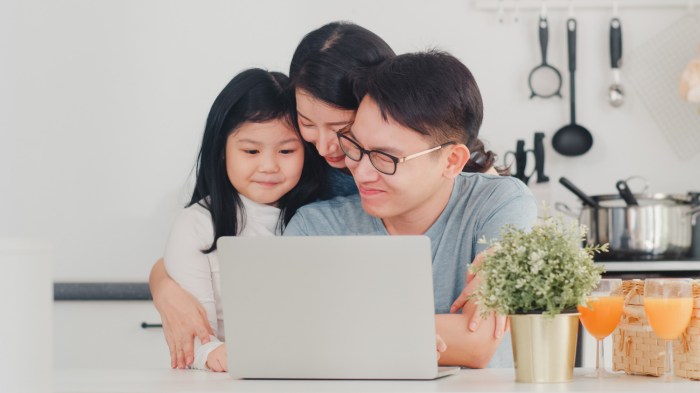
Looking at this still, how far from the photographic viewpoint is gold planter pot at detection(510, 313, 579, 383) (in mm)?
1354

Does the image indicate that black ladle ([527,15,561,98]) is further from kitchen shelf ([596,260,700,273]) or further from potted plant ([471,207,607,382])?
potted plant ([471,207,607,382])

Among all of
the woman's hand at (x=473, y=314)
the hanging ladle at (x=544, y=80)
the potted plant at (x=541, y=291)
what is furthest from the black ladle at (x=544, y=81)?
the potted plant at (x=541, y=291)

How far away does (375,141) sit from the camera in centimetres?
184

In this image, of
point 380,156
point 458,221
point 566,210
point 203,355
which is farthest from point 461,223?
point 566,210

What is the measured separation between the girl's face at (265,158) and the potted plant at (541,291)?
80 cm

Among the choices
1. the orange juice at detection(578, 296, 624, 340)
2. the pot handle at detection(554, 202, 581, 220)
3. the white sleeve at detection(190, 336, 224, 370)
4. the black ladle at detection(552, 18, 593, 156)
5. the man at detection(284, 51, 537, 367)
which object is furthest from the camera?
the black ladle at detection(552, 18, 593, 156)

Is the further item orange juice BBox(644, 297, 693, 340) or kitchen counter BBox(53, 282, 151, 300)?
kitchen counter BBox(53, 282, 151, 300)

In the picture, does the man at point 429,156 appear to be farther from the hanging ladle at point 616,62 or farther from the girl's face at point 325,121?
the hanging ladle at point 616,62

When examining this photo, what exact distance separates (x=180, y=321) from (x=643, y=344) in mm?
906

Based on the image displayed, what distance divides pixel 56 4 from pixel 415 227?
199 centimetres

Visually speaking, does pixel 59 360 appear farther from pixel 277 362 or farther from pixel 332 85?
pixel 277 362

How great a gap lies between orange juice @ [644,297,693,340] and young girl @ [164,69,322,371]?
92cm

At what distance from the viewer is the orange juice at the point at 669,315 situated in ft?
4.50

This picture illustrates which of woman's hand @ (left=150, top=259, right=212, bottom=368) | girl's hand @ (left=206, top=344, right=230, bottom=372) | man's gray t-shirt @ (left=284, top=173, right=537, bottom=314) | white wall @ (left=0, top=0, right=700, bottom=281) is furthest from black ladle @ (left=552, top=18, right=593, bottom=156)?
girl's hand @ (left=206, top=344, right=230, bottom=372)
